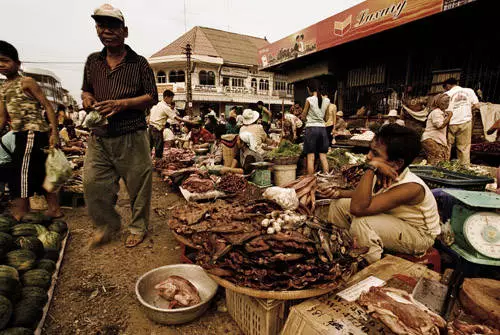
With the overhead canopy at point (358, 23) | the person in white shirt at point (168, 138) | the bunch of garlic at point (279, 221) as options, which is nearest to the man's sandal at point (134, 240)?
the bunch of garlic at point (279, 221)

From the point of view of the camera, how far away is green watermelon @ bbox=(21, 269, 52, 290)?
7.42 feet

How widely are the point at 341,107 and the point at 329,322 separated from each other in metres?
12.4

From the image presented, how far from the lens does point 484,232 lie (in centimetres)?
259

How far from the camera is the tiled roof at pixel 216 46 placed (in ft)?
98.2

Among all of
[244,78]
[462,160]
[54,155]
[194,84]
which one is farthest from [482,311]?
[244,78]

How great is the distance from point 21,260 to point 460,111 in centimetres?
797

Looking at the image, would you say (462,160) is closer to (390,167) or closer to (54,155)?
(390,167)

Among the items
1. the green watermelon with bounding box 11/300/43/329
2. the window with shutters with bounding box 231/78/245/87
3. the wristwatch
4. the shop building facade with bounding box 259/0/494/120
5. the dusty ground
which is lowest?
the dusty ground

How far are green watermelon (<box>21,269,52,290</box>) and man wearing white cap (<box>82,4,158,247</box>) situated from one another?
88 centimetres

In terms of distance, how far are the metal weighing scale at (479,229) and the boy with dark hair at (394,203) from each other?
1.46 feet

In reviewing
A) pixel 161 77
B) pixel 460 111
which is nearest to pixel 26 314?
pixel 460 111

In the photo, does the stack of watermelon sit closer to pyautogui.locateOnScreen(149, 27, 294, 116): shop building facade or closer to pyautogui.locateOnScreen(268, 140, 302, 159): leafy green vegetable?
pyautogui.locateOnScreen(268, 140, 302, 159): leafy green vegetable

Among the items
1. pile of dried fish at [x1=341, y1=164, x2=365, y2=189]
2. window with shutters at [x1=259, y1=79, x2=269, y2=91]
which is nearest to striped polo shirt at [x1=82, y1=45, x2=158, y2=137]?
pile of dried fish at [x1=341, y1=164, x2=365, y2=189]

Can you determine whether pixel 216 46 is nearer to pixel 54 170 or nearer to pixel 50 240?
pixel 54 170
